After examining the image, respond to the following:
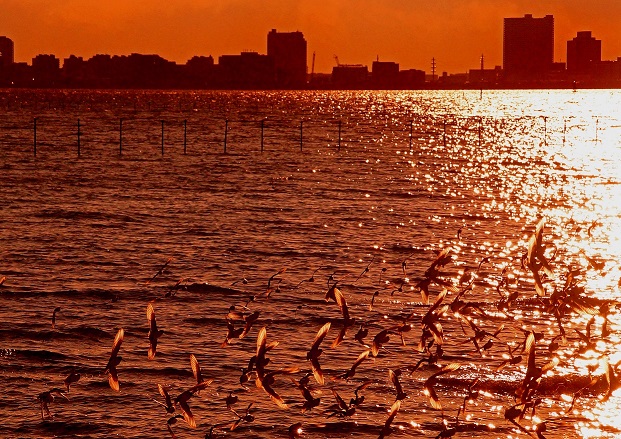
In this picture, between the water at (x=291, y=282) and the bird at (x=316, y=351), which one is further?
the water at (x=291, y=282)

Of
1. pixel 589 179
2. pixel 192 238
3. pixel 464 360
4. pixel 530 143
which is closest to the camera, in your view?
pixel 464 360

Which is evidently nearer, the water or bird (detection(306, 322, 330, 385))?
bird (detection(306, 322, 330, 385))

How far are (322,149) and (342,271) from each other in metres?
103

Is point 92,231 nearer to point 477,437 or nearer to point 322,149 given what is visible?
point 477,437

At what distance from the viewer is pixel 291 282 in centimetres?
4134

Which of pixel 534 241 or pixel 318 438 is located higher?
pixel 534 241

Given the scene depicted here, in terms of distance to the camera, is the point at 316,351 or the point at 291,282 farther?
the point at 291,282

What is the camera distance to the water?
2362 cm

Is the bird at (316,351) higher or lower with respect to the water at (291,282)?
higher

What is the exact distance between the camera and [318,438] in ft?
73.6

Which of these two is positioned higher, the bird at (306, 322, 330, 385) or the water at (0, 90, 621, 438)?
the bird at (306, 322, 330, 385)

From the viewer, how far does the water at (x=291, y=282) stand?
23.6 meters

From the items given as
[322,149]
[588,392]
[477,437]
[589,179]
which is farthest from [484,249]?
[322,149]

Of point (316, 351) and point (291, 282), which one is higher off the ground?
point (316, 351)
